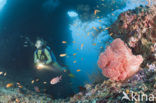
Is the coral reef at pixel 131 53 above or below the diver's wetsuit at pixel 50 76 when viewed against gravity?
below

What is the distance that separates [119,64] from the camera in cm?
379

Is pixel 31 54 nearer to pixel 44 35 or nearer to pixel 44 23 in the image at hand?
pixel 44 35

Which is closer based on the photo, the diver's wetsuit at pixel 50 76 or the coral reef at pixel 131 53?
the coral reef at pixel 131 53

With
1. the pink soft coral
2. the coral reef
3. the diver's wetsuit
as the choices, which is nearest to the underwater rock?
the coral reef

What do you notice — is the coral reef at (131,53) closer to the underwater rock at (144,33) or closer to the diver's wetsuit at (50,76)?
the underwater rock at (144,33)

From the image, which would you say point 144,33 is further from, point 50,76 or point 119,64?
point 50,76

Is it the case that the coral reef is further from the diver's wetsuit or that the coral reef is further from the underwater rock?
the diver's wetsuit

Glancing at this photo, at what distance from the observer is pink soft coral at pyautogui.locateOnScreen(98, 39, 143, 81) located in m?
3.78

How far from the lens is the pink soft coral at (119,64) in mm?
3783

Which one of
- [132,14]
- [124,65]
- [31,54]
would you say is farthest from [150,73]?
[31,54]

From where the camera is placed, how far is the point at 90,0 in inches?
566

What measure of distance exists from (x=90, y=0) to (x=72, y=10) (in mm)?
2771

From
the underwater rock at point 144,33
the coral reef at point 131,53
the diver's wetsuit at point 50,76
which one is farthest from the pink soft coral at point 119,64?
the diver's wetsuit at point 50,76

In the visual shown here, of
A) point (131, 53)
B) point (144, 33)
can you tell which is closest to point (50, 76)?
point (131, 53)
